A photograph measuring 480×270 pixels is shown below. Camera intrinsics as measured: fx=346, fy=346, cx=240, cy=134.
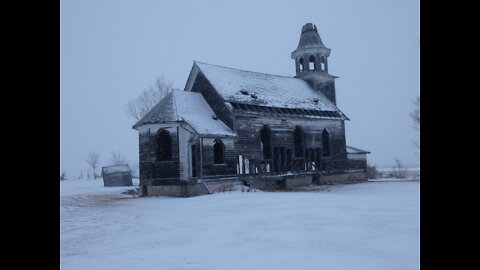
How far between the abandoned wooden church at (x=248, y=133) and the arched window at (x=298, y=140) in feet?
0.29

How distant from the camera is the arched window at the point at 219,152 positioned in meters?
24.3

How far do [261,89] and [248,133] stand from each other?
557 cm

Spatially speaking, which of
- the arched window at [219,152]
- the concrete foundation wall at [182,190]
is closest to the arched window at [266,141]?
the arched window at [219,152]

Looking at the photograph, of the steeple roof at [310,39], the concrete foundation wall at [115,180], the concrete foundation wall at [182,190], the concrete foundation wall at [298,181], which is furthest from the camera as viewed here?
the steeple roof at [310,39]

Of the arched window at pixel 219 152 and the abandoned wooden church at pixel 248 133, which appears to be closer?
the abandoned wooden church at pixel 248 133

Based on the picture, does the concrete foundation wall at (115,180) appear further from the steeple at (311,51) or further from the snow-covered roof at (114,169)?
the steeple at (311,51)

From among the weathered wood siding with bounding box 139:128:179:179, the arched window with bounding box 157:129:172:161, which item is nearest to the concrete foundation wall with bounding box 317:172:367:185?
the weathered wood siding with bounding box 139:128:179:179

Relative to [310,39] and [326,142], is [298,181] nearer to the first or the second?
[326,142]

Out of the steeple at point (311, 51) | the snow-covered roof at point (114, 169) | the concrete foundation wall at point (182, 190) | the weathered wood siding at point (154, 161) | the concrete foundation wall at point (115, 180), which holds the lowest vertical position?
the concrete foundation wall at point (115, 180)

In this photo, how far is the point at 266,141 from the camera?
28297 millimetres

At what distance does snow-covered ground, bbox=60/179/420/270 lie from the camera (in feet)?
21.9
